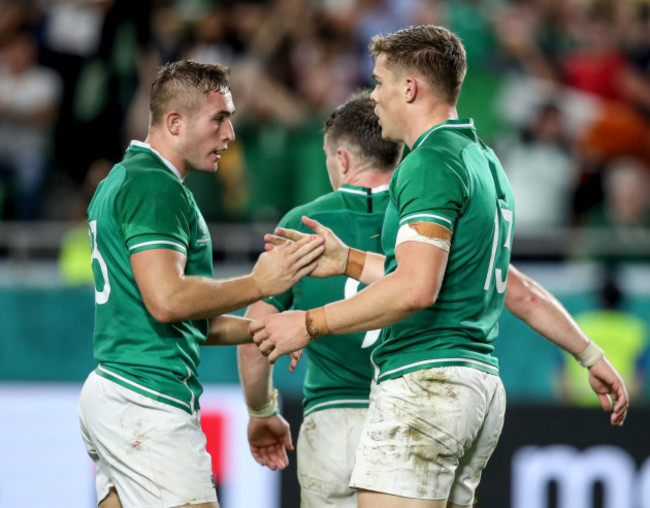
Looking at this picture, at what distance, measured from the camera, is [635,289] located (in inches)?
313

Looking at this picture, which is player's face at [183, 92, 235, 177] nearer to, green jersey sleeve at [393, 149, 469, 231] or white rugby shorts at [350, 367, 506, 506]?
green jersey sleeve at [393, 149, 469, 231]

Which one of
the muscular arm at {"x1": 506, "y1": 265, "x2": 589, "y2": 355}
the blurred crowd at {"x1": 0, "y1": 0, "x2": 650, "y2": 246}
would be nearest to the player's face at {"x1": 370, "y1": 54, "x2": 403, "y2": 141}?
the muscular arm at {"x1": 506, "y1": 265, "x2": 589, "y2": 355}

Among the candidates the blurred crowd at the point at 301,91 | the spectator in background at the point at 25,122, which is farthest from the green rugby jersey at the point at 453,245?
the spectator in background at the point at 25,122

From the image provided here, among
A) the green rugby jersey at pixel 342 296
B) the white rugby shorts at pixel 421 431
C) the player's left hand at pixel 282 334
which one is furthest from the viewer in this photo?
the green rugby jersey at pixel 342 296

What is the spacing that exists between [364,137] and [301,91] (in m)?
5.46

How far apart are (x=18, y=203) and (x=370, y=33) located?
362 centimetres

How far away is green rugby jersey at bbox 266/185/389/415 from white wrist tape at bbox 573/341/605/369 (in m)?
0.83

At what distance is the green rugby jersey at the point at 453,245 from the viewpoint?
3.47 m

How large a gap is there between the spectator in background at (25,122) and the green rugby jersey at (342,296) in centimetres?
558

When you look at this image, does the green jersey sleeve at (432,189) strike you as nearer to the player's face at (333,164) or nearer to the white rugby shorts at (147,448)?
the player's face at (333,164)

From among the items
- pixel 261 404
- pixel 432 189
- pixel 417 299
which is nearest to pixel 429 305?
pixel 417 299

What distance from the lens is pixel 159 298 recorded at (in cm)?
365

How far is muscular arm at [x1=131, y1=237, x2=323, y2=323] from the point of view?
3658 mm

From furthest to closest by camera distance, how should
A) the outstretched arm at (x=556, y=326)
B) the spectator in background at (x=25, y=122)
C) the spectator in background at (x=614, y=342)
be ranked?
1. the spectator in background at (x=25, y=122)
2. the spectator in background at (x=614, y=342)
3. the outstretched arm at (x=556, y=326)
